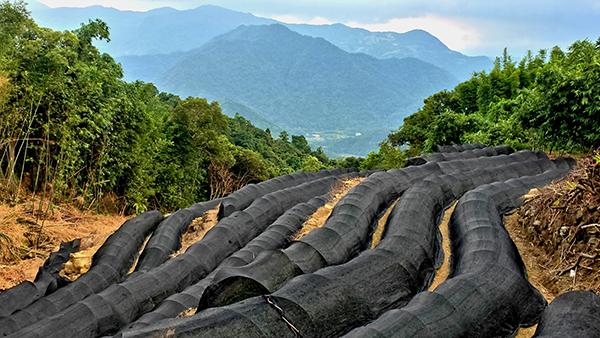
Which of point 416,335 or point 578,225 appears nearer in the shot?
point 416,335

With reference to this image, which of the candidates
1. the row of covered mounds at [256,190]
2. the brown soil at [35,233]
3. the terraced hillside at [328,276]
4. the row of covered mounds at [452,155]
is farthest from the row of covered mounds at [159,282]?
the row of covered mounds at [452,155]

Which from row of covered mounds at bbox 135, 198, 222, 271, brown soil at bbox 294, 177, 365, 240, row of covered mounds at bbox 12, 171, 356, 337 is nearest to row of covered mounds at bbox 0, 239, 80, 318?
row of covered mounds at bbox 12, 171, 356, 337

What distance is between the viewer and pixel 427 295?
4727mm

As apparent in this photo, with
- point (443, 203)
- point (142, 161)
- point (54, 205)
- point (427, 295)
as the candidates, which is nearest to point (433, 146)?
point (142, 161)

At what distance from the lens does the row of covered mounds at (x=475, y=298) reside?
421 cm

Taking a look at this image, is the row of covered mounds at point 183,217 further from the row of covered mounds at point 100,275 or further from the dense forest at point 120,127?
the dense forest at point 120,127

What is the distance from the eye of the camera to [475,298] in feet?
15.6

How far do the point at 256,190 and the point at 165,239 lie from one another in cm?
342

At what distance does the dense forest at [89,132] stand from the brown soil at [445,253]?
8.78 m

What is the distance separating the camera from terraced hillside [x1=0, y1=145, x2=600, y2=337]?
4.22 metres

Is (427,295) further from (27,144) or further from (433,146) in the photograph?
(433,146)

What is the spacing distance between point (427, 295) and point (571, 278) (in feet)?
6.63

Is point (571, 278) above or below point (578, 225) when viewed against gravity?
below

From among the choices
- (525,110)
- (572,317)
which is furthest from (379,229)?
(525,110)
